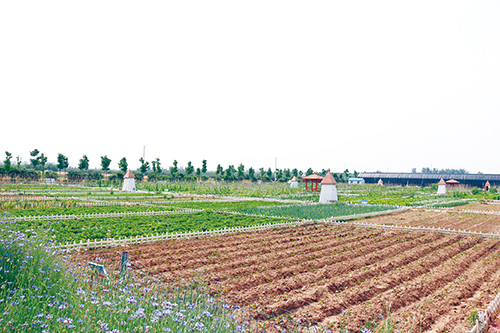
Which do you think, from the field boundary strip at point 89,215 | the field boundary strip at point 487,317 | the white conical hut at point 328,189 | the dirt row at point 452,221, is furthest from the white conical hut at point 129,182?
the field boundary strip at point 487,317

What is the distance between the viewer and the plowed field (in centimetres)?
738

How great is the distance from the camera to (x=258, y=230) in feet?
53.1

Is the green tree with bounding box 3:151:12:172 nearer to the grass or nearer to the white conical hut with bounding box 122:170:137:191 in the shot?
the white conical hut with bounding box 122:170:137:191

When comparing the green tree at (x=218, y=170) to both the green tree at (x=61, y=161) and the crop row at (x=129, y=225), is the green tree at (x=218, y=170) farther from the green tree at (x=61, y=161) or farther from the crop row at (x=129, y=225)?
the crop row at (x=129, y=225)

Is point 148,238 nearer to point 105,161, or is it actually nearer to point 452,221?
point 452,221

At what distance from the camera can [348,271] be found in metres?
9.86

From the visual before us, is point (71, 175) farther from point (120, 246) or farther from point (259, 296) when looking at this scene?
point (259, 296)

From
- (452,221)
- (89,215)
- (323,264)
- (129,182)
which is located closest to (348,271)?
(323,264)

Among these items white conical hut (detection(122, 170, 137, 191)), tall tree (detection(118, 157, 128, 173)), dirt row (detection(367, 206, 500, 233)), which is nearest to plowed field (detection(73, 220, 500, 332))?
dirt row (detection(367, 206, 500, 233))

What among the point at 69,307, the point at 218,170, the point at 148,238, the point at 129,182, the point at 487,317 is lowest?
the point at 487,317

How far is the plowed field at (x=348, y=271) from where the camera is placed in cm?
738

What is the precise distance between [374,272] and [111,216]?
1382cm

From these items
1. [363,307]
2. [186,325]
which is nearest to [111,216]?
[363,307]

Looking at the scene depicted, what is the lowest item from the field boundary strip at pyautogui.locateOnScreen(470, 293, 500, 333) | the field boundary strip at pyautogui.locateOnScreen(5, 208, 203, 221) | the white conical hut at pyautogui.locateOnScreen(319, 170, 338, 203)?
the field boundary strip at pyautogui.locateOnScreen(470, 293, 500, 333)
